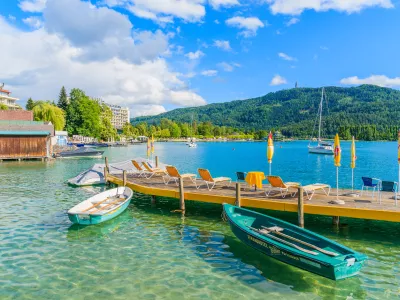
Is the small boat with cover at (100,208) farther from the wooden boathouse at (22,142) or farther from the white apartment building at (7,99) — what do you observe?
the white apartment building at (7,99)

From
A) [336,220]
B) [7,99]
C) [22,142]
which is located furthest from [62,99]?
[336,220]

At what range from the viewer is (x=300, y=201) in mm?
12812

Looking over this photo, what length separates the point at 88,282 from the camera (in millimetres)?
8977

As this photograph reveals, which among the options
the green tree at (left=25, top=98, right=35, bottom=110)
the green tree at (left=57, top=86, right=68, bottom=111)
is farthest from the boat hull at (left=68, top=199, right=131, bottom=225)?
the green tree at (left=25, top=98, right=35, bottom=110)

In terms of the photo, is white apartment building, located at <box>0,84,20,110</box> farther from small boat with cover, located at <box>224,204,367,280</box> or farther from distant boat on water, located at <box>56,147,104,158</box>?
small boat with cover, located at <box>224,204,367,280</box>

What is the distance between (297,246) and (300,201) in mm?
3500

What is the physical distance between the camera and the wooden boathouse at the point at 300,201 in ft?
40.2

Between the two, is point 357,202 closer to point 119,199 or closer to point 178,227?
point 178,227

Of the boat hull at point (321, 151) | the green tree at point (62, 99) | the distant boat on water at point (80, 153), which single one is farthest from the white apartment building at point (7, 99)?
the boat hull at point (321, 151)

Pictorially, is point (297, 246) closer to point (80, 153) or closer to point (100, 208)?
point (100, 208)

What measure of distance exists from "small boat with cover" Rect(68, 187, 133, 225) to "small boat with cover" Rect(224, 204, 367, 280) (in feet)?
17.4

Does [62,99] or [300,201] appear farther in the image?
[62,99]

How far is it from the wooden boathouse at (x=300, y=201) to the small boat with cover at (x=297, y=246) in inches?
72.6

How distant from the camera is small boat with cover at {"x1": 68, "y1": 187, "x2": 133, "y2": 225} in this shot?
13430 millimetres
